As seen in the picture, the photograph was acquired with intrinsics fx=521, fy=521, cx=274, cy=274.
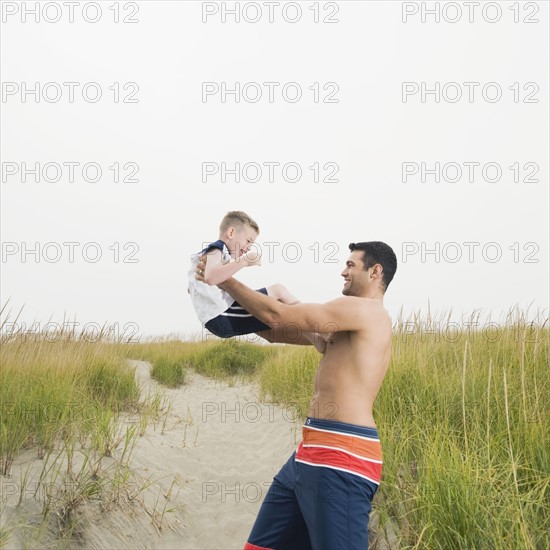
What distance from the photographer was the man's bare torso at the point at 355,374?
2293 mm

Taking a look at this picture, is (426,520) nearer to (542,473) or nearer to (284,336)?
(542,473)

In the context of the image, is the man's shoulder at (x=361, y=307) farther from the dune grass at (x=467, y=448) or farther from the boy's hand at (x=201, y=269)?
the dune grass at (x=467, y=448)

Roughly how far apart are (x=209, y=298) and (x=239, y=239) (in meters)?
0.37

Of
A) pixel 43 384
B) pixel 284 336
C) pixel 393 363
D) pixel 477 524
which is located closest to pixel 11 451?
pixel 43 384

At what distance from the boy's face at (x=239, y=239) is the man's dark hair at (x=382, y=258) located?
22.3 inches

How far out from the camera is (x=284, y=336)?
9.02 ft

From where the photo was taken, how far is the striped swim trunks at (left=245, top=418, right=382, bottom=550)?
2127 mm

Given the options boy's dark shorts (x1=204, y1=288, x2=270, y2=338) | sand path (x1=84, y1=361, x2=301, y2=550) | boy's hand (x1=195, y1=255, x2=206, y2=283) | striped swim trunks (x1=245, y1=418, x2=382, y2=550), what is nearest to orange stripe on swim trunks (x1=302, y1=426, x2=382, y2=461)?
striped swim trunks (x1=245, y1=418, x2=382, y2=550)

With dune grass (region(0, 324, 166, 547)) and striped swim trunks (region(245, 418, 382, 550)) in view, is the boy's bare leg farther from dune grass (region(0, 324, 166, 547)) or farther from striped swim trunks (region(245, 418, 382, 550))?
dune grass (region(0, 324, 166, 547))

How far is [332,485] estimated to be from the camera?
216 cm

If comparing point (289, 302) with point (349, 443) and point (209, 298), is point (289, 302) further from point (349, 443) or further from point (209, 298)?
point (349, 443)

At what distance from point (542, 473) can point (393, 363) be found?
7.45ft

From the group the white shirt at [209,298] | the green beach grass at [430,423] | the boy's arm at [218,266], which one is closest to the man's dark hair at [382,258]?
the boy's arm at [218,266]

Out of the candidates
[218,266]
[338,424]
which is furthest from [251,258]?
[338,424]
